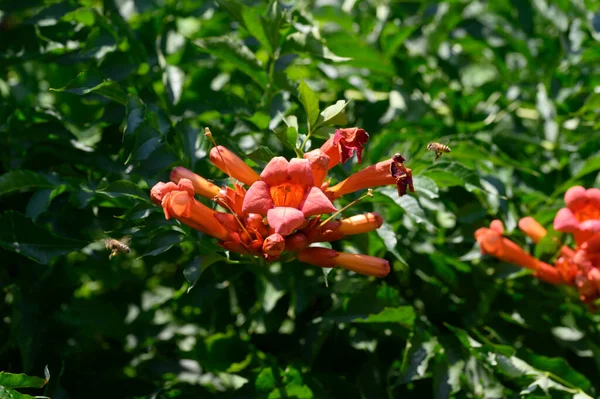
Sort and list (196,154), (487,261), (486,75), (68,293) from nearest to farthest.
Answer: (196,154) < (68,293) < (487,261) < (486,75)

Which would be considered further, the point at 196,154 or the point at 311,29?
the point at 311,29

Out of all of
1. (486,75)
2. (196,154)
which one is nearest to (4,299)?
(196,154)

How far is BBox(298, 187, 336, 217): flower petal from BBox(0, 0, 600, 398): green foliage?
0.28m

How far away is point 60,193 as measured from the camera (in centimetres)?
298

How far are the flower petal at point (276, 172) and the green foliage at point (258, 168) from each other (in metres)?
0.16

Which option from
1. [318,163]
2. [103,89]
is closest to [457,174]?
[318,163]

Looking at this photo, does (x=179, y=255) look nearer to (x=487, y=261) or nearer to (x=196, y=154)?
(x=196, y=154)

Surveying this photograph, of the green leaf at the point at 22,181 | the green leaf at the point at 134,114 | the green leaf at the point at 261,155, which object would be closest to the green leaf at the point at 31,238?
the green leaf at the point at 22,181

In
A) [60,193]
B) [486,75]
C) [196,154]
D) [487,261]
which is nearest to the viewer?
[196,154]

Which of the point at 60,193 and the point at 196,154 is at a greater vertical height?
the point at 196,154

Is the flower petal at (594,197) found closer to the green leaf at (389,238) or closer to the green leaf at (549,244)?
the green leaf at (549,244)

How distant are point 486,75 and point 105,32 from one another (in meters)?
3.17

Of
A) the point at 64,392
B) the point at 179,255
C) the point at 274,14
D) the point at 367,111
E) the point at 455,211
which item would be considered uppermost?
the point at 274,14

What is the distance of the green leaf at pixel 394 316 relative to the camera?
2.78 meters
